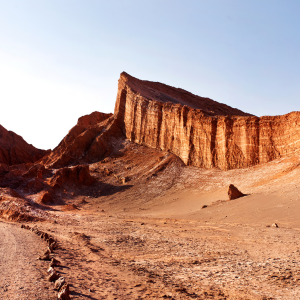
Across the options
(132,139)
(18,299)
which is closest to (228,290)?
(18,299)

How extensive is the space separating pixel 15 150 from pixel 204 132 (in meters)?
39.6

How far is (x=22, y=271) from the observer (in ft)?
21.6

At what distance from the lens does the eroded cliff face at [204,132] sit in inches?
1245

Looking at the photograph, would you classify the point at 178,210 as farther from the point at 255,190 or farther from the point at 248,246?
the point at 248,246

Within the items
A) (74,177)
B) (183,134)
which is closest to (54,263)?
(74,177)

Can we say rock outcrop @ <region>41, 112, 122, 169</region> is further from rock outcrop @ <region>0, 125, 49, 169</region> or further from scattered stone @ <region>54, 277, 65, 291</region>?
scattered stone @ <region>54, 277, 65, 291</region>

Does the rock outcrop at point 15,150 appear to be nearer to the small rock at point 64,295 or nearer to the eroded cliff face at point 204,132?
the eroded cliff face at point 204,132

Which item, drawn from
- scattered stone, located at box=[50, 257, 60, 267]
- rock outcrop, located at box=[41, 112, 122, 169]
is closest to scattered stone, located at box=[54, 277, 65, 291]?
scattered stone, located at box=[50, 257, 60, 267]

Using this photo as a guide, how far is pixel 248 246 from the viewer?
10477 mm

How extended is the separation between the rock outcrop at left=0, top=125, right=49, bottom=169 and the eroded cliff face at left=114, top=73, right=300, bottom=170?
23429 mm

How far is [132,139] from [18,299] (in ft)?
130

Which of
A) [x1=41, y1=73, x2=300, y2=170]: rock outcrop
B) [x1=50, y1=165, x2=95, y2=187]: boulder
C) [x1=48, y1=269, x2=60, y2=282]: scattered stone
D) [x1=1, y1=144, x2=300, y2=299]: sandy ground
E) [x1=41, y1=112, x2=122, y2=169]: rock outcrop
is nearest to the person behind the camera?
[x1=48, y1=269, x2=60, y2=282]: scattered stone

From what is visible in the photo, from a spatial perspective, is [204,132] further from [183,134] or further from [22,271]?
[22,271]

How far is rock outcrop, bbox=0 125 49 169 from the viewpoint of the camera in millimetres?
54750
